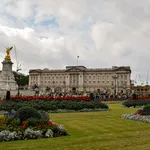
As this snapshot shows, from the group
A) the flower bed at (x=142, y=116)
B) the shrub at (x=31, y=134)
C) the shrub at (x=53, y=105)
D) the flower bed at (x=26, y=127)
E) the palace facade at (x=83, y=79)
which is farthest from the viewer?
the palace facade at (x=83, y=79)

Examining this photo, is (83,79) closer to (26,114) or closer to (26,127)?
(26,114)

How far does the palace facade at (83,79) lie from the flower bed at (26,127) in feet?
440

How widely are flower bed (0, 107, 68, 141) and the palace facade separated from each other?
5275 inches

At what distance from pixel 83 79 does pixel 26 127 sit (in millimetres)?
145364

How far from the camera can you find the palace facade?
483 ft

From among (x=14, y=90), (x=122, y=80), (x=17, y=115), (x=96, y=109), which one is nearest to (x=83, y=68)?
(x=122, y=80)

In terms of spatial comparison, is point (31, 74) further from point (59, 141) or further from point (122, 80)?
point (59, 141)

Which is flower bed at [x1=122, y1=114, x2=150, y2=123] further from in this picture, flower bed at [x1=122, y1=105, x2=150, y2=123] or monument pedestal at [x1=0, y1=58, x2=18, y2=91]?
monument pedestal at [x1=0, y1=58, x2=18, y2=91]

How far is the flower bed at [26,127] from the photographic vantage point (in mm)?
10323

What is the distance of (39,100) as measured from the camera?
24.9 m

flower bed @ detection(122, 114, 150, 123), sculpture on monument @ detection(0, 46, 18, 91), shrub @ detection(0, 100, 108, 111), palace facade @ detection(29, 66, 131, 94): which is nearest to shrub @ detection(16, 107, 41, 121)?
flower bed @ detection(122, 114, 150, 123)

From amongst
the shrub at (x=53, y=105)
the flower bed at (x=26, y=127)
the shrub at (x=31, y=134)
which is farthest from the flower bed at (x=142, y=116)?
the shrub at (x=31, y=134)

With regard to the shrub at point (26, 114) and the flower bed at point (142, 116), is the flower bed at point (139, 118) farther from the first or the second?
the shrub at point (26, 114)

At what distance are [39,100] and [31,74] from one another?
144035 mm
